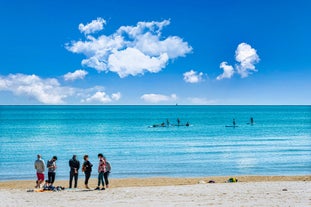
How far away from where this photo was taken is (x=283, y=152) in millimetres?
46188

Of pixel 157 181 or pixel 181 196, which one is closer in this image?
pixel 181 196

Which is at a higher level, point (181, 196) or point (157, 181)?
point (181, 196)

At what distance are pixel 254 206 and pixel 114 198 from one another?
594 cm

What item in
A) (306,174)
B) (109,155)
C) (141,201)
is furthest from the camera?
(109,155)

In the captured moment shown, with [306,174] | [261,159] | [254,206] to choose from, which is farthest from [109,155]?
[254,206]

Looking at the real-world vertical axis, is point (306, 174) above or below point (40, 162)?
below

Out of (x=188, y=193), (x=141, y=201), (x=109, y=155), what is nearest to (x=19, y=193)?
(x=141, y=201)

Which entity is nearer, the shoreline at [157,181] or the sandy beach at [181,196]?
the sandy beach at [181,196]

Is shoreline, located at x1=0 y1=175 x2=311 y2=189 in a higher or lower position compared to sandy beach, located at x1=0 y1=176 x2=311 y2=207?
lower

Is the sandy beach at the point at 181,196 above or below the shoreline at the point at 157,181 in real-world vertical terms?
above

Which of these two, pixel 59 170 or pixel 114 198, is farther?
pixel 59 170

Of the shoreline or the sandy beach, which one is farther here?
the shoreline

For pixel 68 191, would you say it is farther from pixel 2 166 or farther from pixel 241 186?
pixel 2 166

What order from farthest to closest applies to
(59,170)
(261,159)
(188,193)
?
1. (261,159)
2. (59,170)
3. (188,193)
